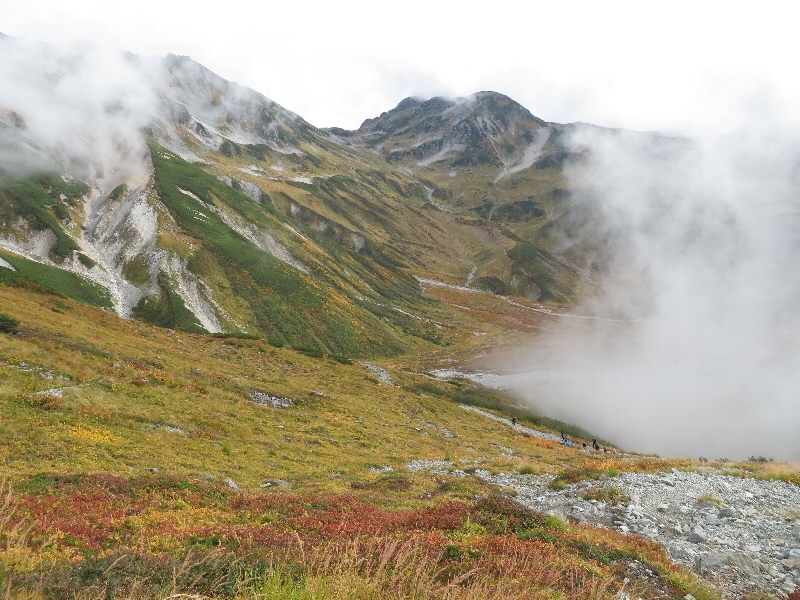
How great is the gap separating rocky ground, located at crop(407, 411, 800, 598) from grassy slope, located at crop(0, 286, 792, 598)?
76.5 inches

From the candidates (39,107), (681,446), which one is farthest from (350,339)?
(39,107)

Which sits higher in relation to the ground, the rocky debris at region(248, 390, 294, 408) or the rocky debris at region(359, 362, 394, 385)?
the rocky debris at region(359, 362, 394, 385)

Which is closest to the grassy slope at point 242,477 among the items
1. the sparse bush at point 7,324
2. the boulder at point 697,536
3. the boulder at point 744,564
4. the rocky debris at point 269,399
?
the rocky debris at point 269,399

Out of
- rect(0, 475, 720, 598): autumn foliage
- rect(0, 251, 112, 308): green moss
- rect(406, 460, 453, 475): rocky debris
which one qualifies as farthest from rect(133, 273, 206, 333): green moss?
rect(0, 475, 720, 598): autumn foliage

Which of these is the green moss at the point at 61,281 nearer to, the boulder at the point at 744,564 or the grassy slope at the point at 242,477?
the grassy slope at the point at 242,477

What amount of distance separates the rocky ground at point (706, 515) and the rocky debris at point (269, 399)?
24853mm

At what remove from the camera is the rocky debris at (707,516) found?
13.3 meters

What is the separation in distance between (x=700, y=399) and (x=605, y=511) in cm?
8768

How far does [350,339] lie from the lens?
9481cm

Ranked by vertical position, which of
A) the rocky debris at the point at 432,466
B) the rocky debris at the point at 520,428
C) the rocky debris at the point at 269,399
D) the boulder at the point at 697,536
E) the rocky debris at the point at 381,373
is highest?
the boulder at the point at 697,536

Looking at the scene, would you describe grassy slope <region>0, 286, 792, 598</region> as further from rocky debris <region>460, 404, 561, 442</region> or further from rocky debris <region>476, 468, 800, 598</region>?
rocky debris <region>460, 404, 561, 442</region>

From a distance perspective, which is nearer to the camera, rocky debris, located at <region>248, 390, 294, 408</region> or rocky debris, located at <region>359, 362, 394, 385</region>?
rocky debris, located at <region>248, 390, 294, 408</region>

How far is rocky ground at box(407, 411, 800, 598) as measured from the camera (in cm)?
1333

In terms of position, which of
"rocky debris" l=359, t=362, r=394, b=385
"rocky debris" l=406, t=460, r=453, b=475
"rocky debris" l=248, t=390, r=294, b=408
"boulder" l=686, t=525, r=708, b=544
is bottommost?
"rocky debris" l=248, t=390, r=294, b=408
